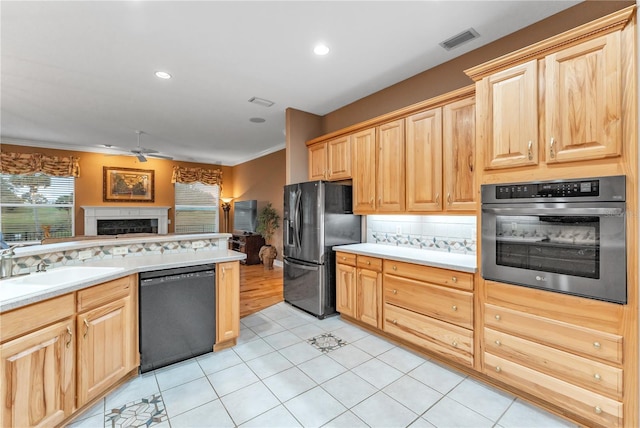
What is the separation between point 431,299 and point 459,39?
2327 millimetres

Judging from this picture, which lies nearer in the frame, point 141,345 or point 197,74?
point 141,345

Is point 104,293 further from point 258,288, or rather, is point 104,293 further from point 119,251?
point 258,288

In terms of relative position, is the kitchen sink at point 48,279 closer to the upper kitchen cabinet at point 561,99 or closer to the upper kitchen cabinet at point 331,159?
the upper kitchen cabinet at point 331,159

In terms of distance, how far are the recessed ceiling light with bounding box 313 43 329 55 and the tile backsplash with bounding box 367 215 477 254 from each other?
198 cm

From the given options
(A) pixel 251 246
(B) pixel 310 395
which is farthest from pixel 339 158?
(A) pixel 251 246

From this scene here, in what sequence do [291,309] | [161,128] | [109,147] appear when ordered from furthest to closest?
[109,147]
[161,128]
[291,309]

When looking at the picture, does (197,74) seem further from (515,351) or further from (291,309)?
(515,351)

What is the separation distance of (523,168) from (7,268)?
3526mm

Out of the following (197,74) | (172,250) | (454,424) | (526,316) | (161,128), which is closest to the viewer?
(454,424)

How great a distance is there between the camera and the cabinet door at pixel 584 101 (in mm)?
1607

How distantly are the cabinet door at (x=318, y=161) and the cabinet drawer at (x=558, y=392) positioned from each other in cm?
279

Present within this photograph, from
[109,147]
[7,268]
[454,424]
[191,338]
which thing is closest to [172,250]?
[191,338]

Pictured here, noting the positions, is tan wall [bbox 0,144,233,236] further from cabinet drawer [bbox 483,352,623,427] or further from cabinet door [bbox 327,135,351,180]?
cabinet drawer [bbox 483,352,623,427]

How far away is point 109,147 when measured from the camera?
6855 millimetres
